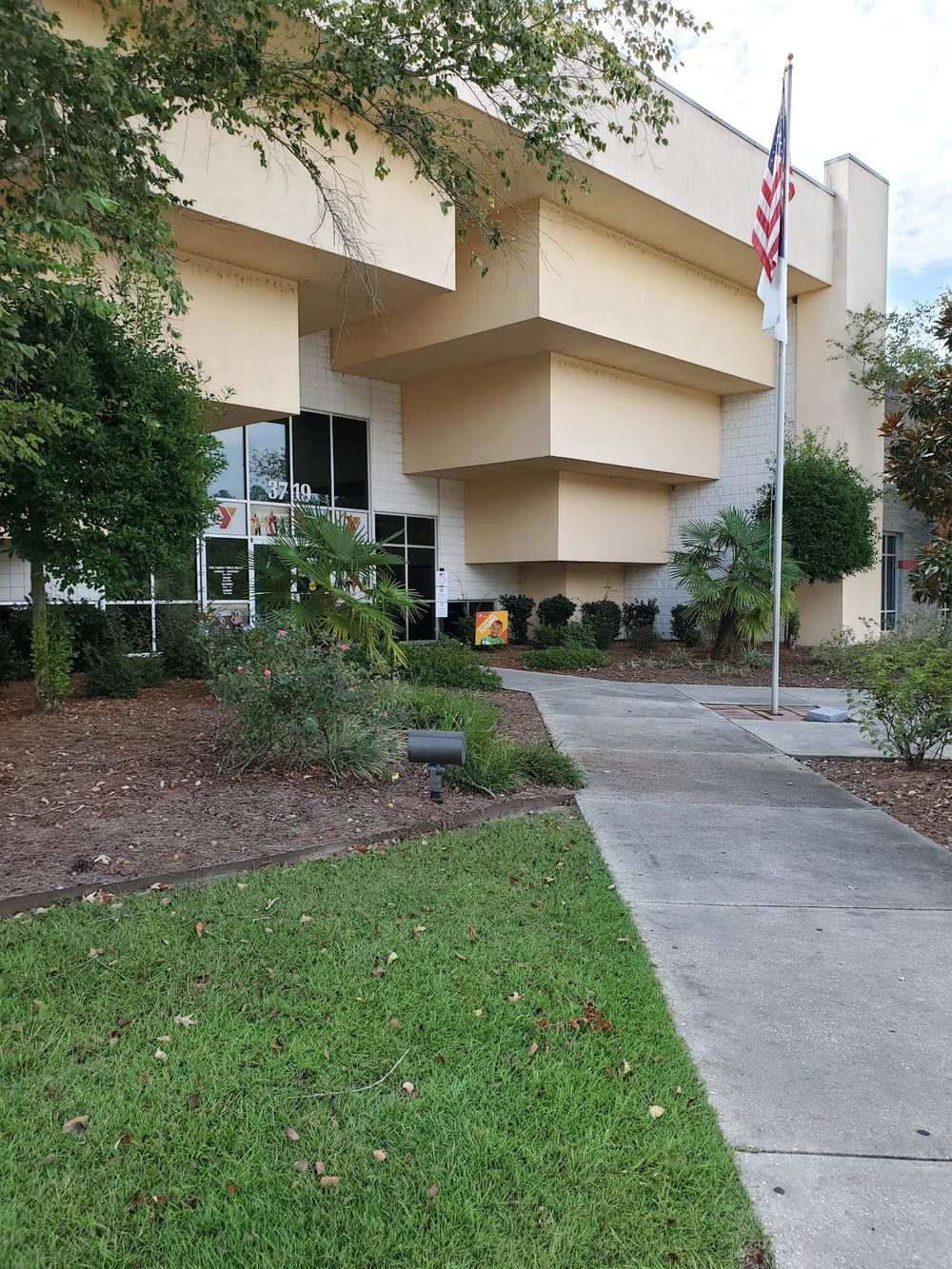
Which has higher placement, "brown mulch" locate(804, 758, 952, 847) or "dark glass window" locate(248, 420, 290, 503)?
"dark glass window" locate(248, 420, 290, 503)

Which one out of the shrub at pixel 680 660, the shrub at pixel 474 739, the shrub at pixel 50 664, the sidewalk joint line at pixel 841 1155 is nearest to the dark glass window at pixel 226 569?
the shrub at pixel 50 664

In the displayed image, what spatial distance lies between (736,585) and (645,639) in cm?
441

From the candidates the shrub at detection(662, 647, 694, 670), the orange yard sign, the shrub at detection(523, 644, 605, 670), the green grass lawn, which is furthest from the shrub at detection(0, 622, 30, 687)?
the shrub at detection(662, 647, 694, 670)

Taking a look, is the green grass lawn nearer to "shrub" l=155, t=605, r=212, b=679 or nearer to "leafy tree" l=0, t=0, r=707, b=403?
"leafy tree" l=0, t=0, r=707, b=403

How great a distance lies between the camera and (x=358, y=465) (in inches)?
696

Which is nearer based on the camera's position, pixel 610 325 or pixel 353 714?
pixel 353 714

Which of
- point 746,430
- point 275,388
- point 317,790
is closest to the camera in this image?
point 317,790

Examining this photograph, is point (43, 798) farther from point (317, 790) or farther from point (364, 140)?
point (364, 140)

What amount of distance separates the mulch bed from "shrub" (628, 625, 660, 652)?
4.21ft

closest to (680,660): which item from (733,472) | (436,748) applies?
(733,472)

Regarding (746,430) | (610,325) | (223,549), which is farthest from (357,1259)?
(746,430)

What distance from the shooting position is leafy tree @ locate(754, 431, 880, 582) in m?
16.0

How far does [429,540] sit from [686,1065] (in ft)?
55.4

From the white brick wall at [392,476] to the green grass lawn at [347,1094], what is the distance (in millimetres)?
14392
